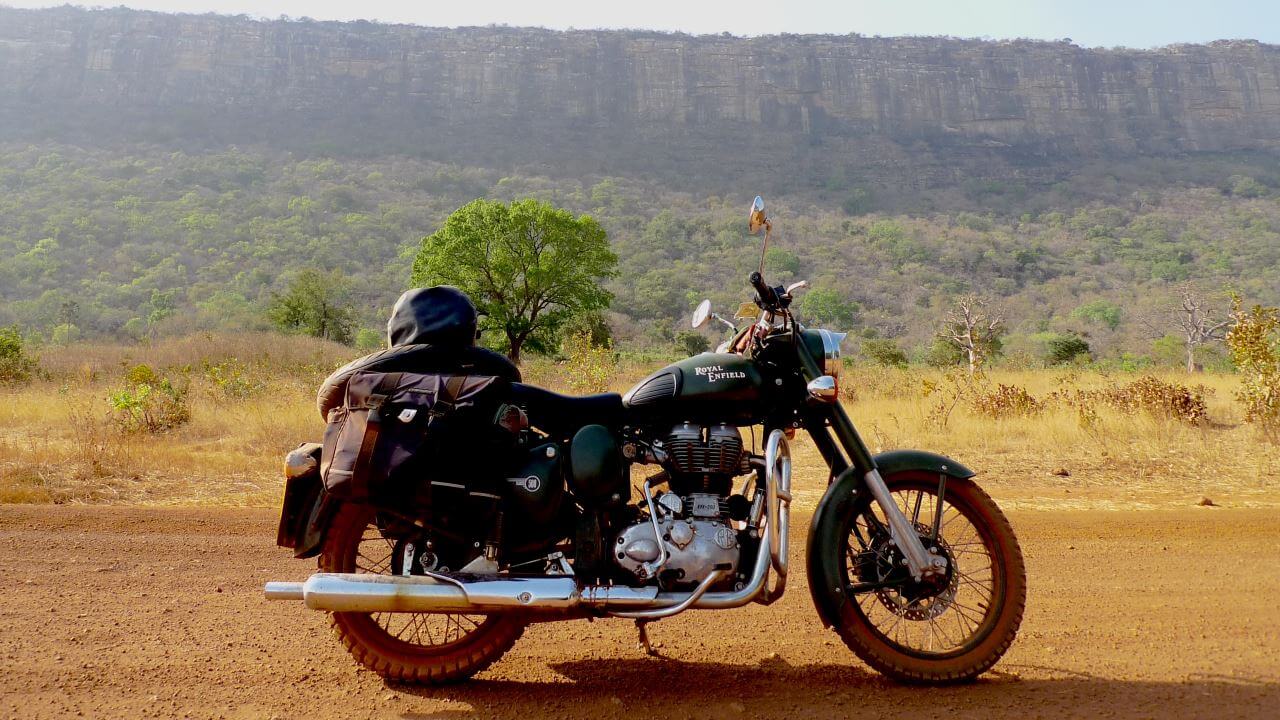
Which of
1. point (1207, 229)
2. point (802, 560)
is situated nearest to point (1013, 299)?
point (1207, 229)

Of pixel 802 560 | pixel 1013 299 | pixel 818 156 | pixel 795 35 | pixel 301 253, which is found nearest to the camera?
pixel 802 560

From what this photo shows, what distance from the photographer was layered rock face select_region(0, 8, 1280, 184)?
4129 inches

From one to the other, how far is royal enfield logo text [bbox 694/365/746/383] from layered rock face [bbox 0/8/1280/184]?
99.1 metres

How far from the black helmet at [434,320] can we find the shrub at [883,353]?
25323 millimetres

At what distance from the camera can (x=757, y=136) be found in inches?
4464

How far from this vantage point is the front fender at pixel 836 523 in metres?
3.90

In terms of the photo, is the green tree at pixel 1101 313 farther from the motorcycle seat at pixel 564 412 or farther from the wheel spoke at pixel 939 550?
the motorcycle seat at pixel 564 412

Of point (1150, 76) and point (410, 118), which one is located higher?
point (1150, 76)

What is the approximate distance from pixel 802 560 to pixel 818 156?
105583mm

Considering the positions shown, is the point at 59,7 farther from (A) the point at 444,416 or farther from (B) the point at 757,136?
(A) the point at 444,416

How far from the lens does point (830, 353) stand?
4070 millimetres

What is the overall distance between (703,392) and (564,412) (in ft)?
2.01

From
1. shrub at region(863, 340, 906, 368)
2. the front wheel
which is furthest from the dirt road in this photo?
shrub at region(863, 340, 906, 368)

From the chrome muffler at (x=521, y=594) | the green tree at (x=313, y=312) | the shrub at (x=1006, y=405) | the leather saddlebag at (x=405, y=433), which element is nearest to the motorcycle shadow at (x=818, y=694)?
the chrome muffler at (x=521, y=594)
